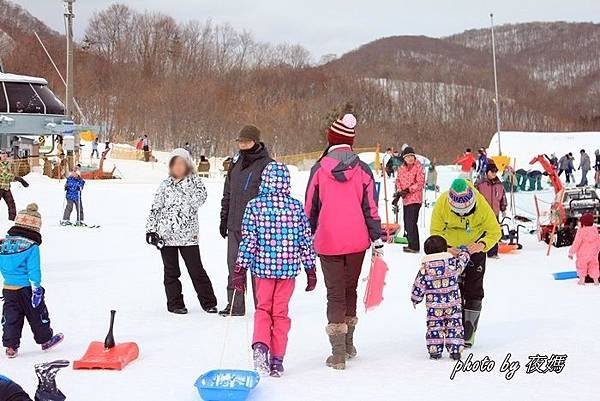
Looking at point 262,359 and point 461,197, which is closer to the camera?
point 262,359

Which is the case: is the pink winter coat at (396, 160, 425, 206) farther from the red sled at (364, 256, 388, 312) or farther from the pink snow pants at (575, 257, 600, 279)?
the red sled at (364, 256, 388, 312)

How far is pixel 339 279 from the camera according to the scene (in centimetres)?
542

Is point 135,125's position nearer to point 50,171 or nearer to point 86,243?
point 50,171

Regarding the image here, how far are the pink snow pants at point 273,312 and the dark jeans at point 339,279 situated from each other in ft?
1.04

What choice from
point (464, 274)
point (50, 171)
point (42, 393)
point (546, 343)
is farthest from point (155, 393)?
point (50, 171)

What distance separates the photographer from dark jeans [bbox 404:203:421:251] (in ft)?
40.0

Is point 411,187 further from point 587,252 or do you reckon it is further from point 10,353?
point 10,353

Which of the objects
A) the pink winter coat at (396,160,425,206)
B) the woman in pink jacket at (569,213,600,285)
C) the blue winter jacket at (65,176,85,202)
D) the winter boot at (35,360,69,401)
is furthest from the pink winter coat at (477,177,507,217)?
the winter boot at (35,360,69,401)

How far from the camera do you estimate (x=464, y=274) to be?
5922 mm

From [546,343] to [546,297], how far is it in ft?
7.88

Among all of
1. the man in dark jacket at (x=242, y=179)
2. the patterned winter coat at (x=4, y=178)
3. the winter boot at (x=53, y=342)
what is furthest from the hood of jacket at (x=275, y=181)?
the patterned winter coat at (x=4, y=178)

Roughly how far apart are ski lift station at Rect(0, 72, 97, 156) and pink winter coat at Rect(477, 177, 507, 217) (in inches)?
1145

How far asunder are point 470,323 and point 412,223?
21.1ft

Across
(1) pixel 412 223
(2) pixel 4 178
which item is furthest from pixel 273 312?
(2) pixel 4 178
